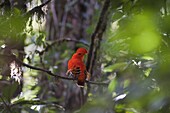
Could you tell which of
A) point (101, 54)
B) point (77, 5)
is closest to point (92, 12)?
point (77, 5)

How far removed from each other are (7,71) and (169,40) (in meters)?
1.58

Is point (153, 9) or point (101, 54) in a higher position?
point (153, 9)

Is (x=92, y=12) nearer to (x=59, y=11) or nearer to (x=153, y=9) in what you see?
(x=59, y=11)

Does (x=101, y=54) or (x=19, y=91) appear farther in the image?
(x=101, y=54)

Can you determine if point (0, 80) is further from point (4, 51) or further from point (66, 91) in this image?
point (66, 91)

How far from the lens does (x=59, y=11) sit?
450cm

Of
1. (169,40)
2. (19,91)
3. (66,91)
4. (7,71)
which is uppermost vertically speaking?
(169,40)

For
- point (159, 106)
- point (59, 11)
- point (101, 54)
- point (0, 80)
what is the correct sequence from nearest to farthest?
point (159, 106), point (0, 80), point (101, 54), point (59, 11)

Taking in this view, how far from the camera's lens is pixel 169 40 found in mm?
597

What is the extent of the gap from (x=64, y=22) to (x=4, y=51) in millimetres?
2341

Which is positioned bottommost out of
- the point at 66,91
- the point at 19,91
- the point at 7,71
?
the point at 66,91

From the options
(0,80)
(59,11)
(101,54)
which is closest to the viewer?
(0,80)

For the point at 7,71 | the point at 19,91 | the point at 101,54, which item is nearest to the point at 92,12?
the point at 101,54

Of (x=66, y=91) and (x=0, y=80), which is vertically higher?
(x=0, y=80)
